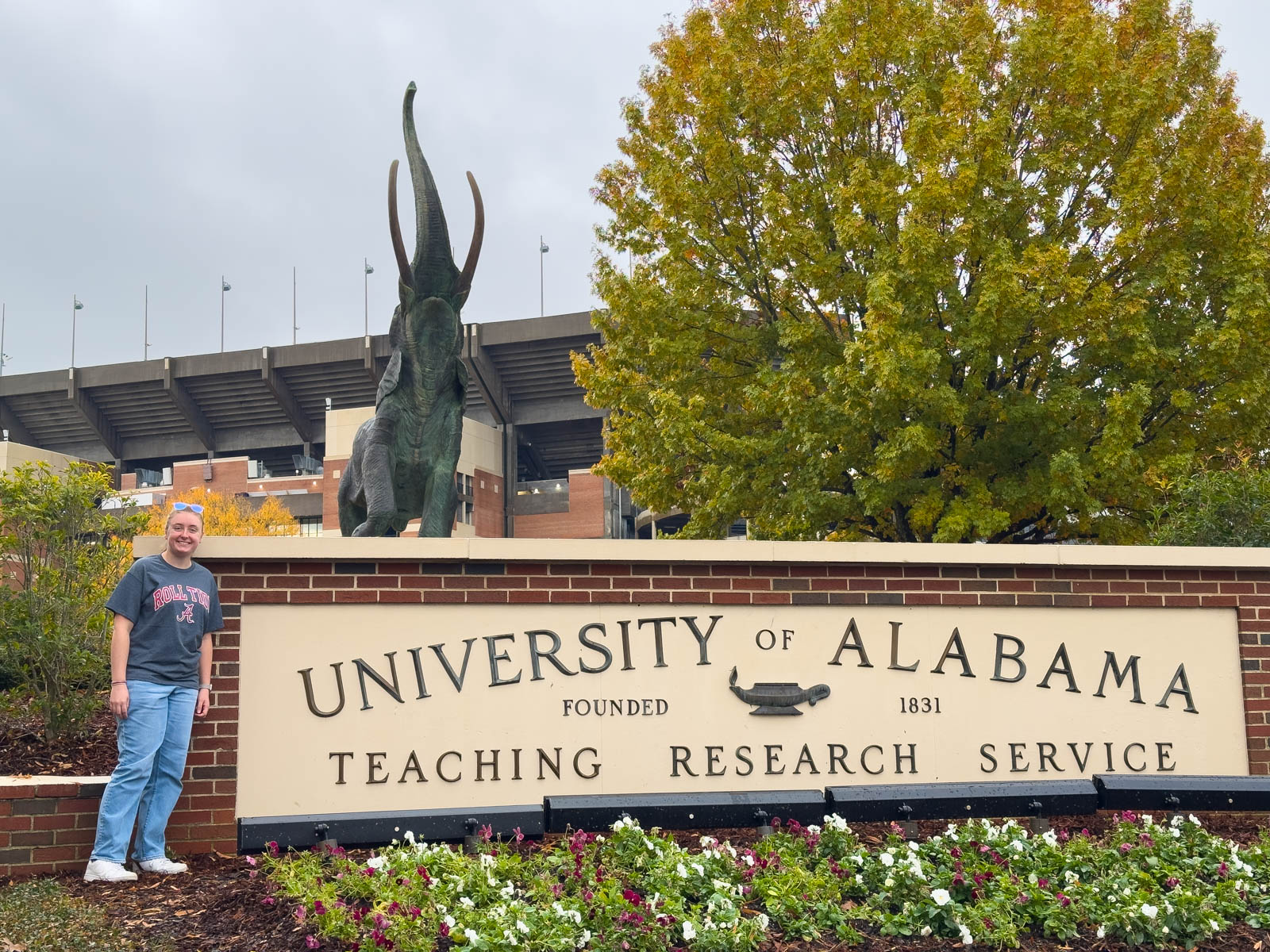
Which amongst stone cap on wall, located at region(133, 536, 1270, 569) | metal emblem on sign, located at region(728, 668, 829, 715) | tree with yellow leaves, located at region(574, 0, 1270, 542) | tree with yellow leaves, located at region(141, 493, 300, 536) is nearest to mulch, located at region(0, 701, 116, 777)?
stone cap on wall, located at region(133, 536, 1270, 569)

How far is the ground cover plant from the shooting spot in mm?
4051

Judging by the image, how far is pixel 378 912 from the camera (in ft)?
13.4

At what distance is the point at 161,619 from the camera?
5508mm

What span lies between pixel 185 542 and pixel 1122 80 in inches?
378

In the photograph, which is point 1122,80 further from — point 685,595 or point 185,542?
point 185,542

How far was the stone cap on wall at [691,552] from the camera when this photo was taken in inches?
241

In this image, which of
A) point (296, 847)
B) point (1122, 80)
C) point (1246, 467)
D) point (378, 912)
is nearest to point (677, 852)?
point (378, 912)

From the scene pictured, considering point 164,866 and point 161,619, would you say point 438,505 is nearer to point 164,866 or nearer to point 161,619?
point 161,619

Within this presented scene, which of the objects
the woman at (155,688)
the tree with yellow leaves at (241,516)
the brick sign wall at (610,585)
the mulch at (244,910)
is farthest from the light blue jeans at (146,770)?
the tree with yellow leaves at (241,516)

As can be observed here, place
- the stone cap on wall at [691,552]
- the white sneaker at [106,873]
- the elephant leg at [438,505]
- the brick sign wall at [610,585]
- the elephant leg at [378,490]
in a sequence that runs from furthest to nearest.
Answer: the elephant leg at [438,505] < the elephant leg at [378,490] < the stone cap on wall at [691,552] < the brick sign wall at [610,585] < the white sneaker at [106,873]

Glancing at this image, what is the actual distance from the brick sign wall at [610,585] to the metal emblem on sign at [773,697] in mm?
444

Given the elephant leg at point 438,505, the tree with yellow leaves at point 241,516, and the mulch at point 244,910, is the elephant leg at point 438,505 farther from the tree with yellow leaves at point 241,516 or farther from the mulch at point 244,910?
the tree with yellow leaves at point 241,516

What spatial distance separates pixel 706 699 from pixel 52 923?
331 centimetres

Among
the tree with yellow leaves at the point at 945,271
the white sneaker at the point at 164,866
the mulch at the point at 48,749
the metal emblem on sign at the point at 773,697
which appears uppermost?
the tree with yellow leaves at the point at 945,271
